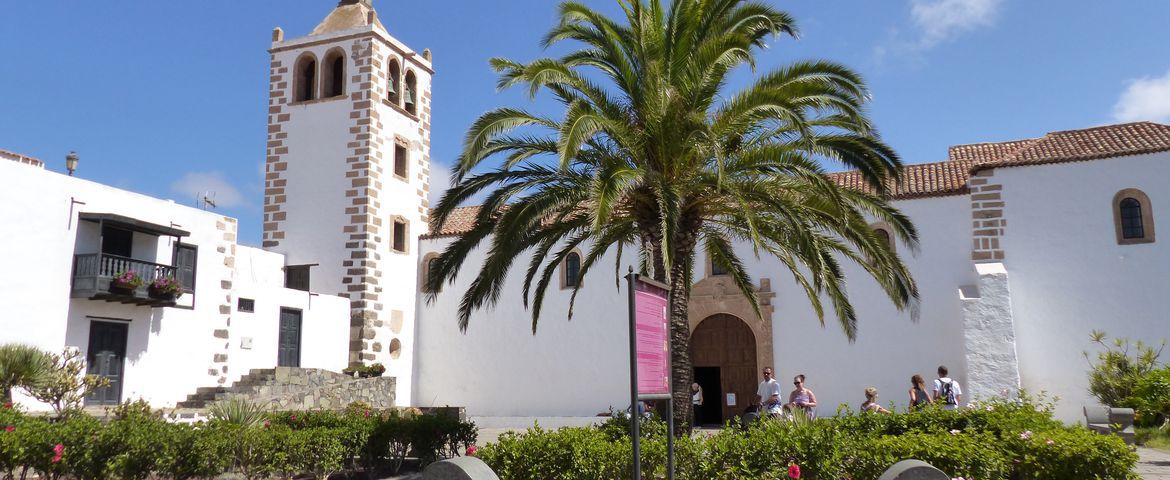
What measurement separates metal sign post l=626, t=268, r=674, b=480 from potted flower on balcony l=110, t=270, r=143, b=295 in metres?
12.9

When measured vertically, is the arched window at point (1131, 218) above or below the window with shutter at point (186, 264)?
above

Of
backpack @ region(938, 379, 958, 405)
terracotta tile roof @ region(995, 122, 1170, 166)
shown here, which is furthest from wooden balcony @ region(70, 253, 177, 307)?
terracotta tile roof @ region(995, 122, 1170, 166)

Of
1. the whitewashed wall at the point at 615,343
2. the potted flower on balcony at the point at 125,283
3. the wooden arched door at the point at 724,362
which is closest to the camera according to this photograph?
the potted flower on balcony at the point at 125,283

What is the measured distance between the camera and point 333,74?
23953 mm

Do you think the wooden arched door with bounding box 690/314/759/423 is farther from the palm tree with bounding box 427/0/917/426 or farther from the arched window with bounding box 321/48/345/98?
the arched window with bounding box 321/48/345/98

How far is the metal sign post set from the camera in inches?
233

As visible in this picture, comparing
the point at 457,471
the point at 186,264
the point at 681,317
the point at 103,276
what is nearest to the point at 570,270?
the point at 186,264

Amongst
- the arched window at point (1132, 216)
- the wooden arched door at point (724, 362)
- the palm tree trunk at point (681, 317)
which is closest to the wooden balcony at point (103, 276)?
the palm tree trunk at point (681, 317)

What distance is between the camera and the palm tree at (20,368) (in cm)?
1354

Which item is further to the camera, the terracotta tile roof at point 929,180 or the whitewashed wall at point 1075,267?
the terracotta tile roof at point 929,180

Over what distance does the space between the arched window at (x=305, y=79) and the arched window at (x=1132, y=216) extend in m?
18.5

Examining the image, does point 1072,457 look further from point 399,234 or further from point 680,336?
point 399,234

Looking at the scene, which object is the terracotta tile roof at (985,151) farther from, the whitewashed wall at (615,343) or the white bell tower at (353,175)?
the white bell tower at (353,175)

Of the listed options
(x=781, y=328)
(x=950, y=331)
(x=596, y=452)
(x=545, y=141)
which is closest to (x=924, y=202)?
(x=950, y=331)
